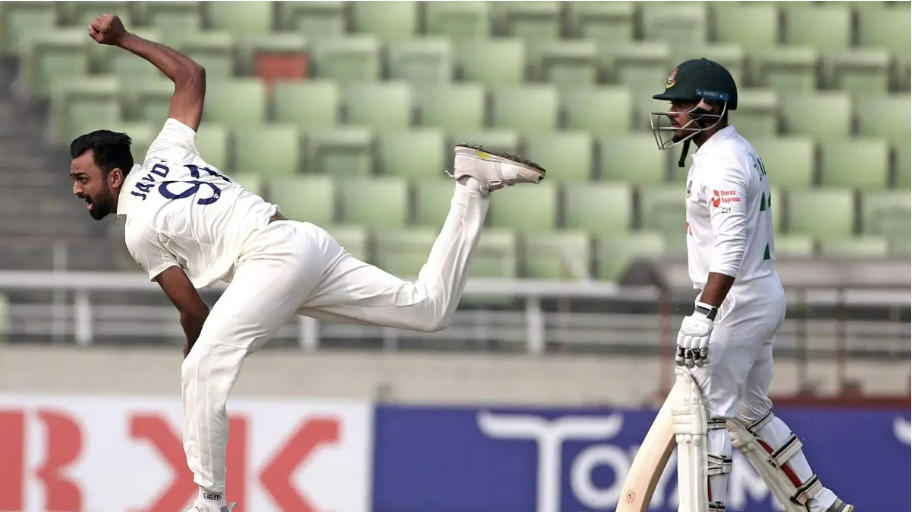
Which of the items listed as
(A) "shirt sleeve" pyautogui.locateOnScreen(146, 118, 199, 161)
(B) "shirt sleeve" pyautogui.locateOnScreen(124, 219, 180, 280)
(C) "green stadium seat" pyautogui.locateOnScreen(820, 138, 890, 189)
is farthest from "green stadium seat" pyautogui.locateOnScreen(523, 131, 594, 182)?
(B) "shirt sleeve" pyautogui.locateOnScreen(124, 219, 180, 280)

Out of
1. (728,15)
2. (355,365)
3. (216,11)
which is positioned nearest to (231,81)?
(216,11)

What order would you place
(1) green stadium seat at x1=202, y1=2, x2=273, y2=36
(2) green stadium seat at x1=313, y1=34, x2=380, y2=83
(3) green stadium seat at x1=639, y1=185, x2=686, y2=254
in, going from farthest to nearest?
(1) green stadium seat at x1=202, y1=2, x2=273, y2=36
(2) green stadium seat at x1=313, y1=34, x2=380, y2=83
(3) green stadium seat at x1=639, y1=185, x2=686, y2=254

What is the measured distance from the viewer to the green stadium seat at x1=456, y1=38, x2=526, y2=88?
1502 centimetres

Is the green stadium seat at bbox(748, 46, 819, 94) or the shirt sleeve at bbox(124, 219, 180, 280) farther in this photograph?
the green stadium seat at bbox(748, 46, 819, 94)

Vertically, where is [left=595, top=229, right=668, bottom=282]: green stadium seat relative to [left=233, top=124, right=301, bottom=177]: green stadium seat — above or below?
below

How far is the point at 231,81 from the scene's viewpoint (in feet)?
46.9

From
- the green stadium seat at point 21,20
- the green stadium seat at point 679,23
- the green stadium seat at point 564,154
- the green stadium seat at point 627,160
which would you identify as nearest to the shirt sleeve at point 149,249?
the green stadium seat at point 564,154

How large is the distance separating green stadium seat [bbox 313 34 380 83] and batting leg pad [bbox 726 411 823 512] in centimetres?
892

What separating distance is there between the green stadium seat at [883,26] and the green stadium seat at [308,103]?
5.75m

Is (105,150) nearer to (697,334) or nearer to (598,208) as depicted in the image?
(697,334)

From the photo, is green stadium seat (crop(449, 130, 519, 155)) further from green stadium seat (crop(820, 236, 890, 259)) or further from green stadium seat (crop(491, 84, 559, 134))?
green stadium seat (crop(820, 236, 890, 259))

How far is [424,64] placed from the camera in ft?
48.3

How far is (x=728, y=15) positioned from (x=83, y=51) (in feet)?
21.1

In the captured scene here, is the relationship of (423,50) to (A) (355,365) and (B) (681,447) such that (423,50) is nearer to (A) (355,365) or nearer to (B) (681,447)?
(A) (355,365)
